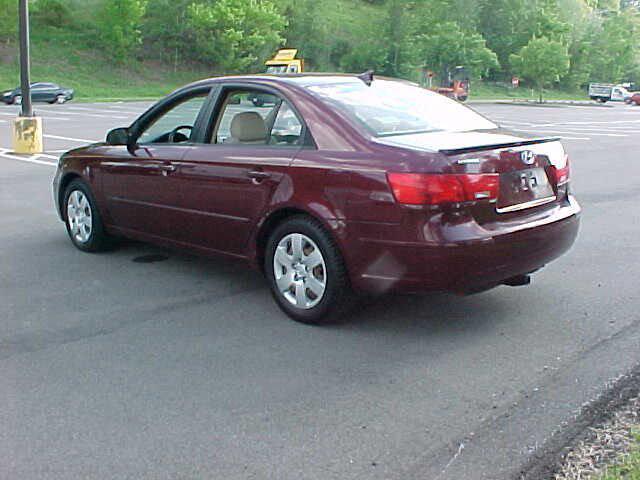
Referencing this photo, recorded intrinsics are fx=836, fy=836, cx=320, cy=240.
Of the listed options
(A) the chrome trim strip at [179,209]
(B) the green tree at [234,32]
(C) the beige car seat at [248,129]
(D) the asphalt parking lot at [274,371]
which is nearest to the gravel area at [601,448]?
(D) the asphalt parking lot at [274,371]

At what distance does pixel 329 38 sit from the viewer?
72.3 metres

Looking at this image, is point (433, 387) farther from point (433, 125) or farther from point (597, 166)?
point (597, 166)

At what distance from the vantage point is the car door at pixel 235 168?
565 cm

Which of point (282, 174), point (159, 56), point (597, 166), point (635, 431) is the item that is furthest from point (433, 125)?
point (159, 56)

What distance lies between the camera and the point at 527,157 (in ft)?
17.5

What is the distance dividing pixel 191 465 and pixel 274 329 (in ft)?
6.24

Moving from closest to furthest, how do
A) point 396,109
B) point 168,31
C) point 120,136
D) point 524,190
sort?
point 524,190 → point 396,109 → point 120,136 → point 168,31

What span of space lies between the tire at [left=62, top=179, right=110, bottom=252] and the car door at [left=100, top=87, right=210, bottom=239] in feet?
0.86

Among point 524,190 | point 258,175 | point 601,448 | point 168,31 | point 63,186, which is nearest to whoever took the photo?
point 601,448

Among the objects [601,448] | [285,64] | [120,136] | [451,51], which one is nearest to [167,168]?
[120,136]

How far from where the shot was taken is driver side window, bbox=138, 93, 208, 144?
21.3ft

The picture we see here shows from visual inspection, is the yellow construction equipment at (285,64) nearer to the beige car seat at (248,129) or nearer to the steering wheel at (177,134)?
the steering wheel at (177,134)

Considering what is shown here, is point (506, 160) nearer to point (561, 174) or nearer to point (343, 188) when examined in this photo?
point (561, 174)

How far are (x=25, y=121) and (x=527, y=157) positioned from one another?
12855mm
